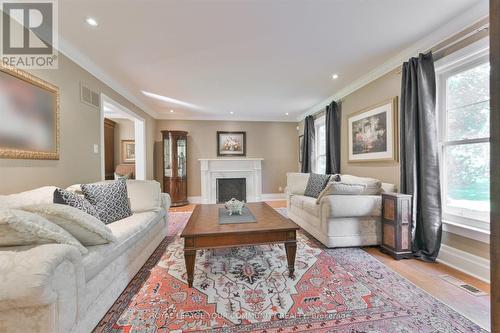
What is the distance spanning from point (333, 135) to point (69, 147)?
14.0 ft

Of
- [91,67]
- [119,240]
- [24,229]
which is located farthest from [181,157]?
[24,229]

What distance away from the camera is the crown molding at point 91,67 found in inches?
96.3

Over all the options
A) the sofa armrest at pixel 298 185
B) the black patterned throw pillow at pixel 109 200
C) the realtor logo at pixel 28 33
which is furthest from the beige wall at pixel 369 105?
the realtor logo at pixel 28 33

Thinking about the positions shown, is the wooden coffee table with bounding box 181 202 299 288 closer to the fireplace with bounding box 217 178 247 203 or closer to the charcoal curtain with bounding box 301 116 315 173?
the charcoal curtain with bounding box 301 116 315 173

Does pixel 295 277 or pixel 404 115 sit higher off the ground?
pixel 404 115

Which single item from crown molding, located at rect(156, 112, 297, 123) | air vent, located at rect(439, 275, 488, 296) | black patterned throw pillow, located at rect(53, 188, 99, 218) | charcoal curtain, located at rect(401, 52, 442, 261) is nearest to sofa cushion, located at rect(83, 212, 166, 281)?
black patterned throw pillow, located at rect(53, 188, 99, 218)

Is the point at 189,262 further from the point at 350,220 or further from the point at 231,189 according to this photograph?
the point at 231,189

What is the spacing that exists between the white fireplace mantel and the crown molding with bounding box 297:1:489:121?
3.21 m

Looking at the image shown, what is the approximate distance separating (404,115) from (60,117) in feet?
13.7

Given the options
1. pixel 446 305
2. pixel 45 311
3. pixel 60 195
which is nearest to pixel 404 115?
pixel 446 305

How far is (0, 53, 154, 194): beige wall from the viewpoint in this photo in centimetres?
197

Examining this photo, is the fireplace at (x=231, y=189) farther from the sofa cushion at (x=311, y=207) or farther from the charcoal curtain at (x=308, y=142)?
the sofa cushion at (x=311, y=207)

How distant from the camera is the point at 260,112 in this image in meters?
5.72

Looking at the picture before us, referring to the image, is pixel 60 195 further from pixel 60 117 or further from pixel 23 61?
pixel 23 61
